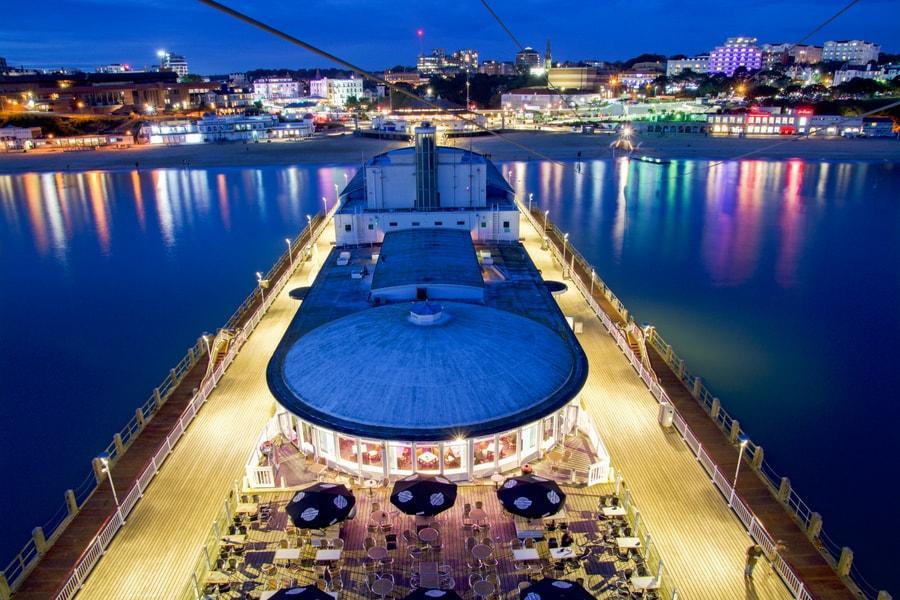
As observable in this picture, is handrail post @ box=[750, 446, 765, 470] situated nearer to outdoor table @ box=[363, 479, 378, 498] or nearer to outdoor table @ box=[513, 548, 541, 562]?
outdoor table @ box=[513, 548, 541, 562]

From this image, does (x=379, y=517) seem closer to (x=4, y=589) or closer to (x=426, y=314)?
(x=426, y=314)

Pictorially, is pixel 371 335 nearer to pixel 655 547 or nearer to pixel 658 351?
pixel 655 547

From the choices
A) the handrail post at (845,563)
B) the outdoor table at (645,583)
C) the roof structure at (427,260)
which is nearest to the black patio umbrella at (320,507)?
the outdoor table at (645,583)

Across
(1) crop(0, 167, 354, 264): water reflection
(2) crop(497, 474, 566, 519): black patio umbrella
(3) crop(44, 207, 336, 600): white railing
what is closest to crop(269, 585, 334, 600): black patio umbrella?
(2) crop(497, 474, 566, 519): black patio umbrella

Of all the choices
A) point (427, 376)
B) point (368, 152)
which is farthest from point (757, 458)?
point (368, 152)

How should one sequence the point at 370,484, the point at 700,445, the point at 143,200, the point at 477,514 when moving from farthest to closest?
the point at 143,200, the point at 700,445, the point at 370,484, the point at 477,514

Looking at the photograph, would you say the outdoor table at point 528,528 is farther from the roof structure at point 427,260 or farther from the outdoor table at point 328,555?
the roof structure at point 427,260
